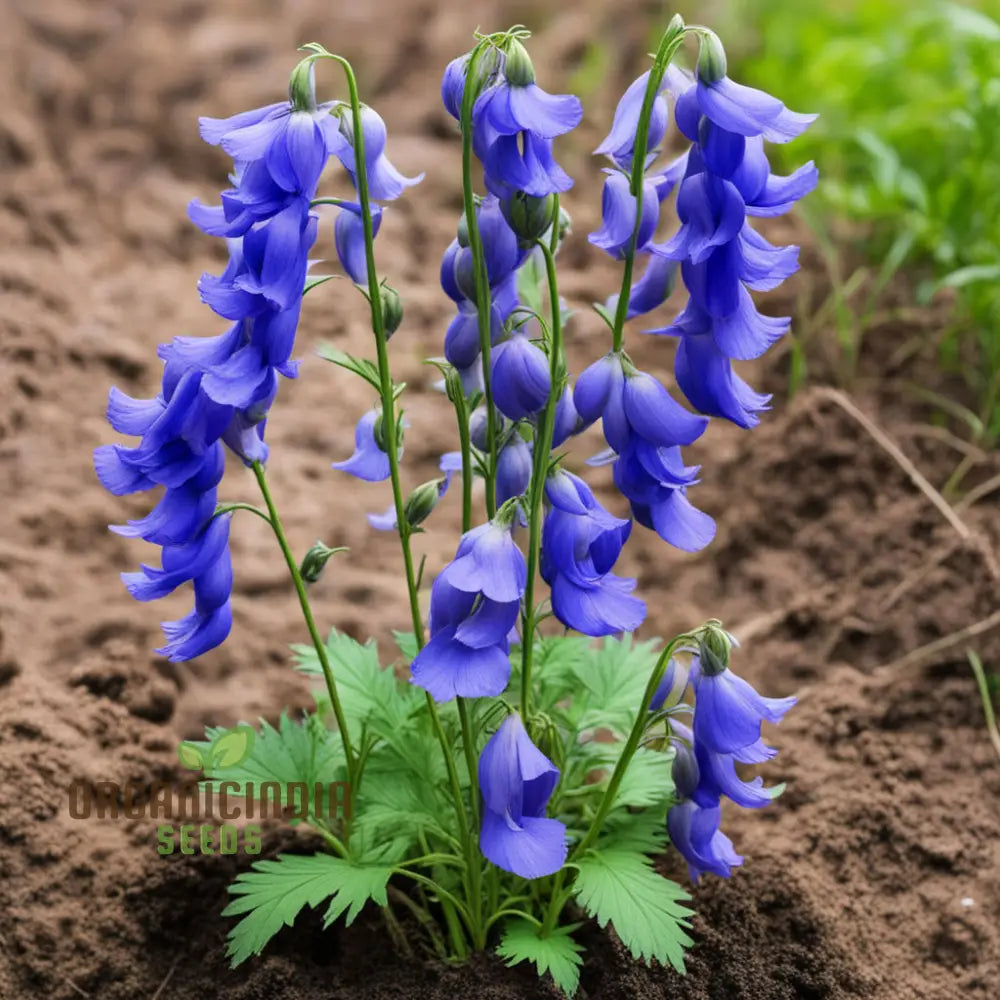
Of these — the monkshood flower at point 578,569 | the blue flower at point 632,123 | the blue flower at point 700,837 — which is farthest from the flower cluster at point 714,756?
the blue flower at point 632,123

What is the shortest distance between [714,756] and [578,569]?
0.31m

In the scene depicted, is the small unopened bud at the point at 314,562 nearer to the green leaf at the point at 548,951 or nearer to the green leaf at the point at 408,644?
the green leaf at the point at 408,644

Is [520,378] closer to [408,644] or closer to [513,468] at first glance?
[513,468]

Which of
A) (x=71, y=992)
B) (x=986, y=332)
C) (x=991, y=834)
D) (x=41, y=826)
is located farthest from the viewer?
(x=986, y=332)

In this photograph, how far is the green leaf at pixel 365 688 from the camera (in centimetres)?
203

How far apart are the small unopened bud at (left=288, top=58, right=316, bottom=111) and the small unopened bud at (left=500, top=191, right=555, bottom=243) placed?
245 mm

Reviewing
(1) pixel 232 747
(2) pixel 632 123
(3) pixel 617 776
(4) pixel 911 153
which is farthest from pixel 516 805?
(4) pixel 911 153

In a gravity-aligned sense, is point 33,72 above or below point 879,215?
above

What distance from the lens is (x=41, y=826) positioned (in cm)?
221

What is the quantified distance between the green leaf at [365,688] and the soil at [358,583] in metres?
0.30

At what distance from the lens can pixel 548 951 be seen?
5.96 ft

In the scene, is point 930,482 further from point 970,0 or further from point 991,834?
point 970,0

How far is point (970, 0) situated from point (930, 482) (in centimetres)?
256

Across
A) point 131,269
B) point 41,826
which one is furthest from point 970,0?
point 41,826
